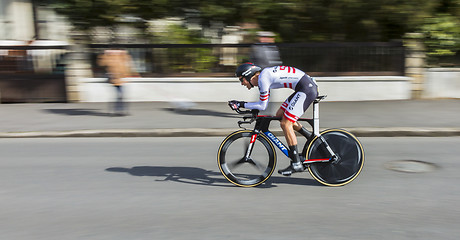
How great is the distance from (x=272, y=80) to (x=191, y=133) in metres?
3.56

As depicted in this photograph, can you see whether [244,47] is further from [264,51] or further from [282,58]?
[264,51]

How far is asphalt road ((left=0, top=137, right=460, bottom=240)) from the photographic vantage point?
158 inches

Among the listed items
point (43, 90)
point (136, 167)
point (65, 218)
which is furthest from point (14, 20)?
point (65, 218)

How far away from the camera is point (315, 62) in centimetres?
1113

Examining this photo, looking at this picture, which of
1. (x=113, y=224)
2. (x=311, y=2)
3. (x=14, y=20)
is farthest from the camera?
(x=14, y=20)

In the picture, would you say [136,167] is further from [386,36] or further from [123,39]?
[386,36]

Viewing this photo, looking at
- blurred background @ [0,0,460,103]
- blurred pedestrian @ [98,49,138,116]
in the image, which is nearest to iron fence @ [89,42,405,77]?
blurred background @ [0,0,460,103]

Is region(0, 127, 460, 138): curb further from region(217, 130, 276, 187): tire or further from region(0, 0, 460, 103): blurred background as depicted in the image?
region(0, 0, 460, 103): blurred background

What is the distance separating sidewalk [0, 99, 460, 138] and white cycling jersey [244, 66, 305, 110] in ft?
8.40

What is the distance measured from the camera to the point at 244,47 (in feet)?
36.6

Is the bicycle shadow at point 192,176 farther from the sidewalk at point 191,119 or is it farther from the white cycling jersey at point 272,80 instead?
the sidewalk at point 191,119

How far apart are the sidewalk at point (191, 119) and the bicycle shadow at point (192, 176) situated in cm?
205

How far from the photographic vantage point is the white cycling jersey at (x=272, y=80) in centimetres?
488

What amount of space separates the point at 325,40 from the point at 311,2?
1.40 meters
